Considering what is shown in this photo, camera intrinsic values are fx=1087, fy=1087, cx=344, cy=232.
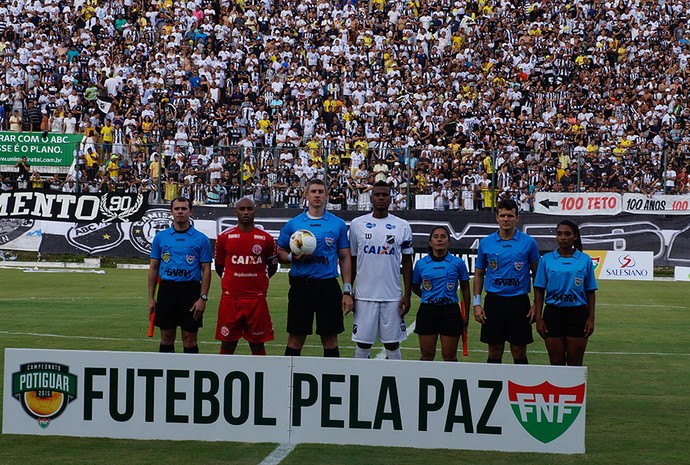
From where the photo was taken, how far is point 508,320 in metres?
10.4

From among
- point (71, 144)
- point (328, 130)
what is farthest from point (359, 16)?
point (71, 144)

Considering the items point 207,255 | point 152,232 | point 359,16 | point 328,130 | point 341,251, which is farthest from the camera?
point 359,16

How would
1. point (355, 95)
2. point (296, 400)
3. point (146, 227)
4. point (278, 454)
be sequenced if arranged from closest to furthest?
1. point (278, 454)
2. point (296, 400)
3. point (146, 227)
4. point (355, 95)

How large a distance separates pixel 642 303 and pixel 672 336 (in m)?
5.73

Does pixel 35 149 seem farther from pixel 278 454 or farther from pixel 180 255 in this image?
pixel 278 454

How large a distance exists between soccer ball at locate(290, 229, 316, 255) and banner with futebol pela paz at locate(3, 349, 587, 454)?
1.72m

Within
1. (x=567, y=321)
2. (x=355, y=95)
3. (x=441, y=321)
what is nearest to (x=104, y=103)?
(x=355, y=95)

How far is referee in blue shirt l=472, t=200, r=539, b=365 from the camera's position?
1038cm

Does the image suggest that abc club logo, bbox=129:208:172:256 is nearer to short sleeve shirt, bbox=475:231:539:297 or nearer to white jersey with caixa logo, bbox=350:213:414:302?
white jersey with caixa logo, bbox=350:213:414:302

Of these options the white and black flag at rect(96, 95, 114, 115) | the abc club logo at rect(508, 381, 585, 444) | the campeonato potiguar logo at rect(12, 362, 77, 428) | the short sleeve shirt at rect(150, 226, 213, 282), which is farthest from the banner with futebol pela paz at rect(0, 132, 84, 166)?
the abc club logo at rect(508, 381, 585, 444)

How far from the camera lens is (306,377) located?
8766 millimetres

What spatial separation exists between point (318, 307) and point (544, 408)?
283 centimetres

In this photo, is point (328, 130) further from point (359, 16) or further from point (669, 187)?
point (669, 187)

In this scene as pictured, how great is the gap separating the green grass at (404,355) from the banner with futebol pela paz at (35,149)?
5521 mm
